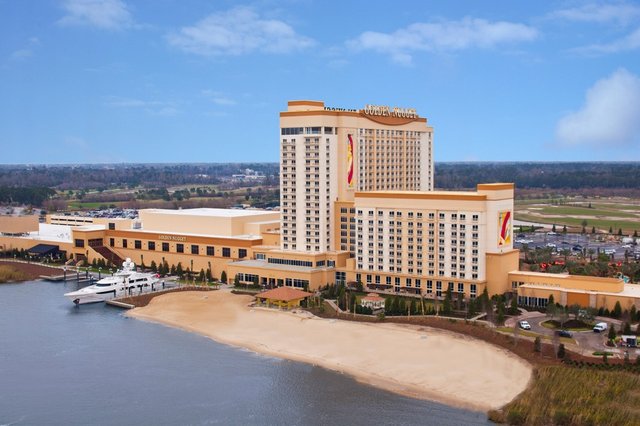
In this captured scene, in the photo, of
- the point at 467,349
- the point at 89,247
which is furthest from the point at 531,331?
the point at 89,247

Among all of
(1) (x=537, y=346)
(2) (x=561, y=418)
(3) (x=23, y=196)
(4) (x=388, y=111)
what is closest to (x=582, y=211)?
(4) (x=388, y=111)

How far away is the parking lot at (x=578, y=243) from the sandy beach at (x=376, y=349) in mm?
40874

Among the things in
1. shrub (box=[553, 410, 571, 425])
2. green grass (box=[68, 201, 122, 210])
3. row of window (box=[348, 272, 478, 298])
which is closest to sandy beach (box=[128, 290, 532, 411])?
shrub (box=[553, 410, 571, 425])

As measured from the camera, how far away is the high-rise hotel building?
70.9m

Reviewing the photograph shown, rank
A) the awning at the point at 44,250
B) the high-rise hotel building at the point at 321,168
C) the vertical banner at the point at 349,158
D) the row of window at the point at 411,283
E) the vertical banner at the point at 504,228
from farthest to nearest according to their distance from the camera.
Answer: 1. the awning at the point at 44,250
2. the vertical banner at the point at 349,158
3. the high-rise hotel building at the point at 321,168
4. the vertical banner at the point at 504,228
5. the row of window at the point at 411,283

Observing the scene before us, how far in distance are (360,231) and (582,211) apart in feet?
303

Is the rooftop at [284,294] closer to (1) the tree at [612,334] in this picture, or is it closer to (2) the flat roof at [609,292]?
(2) the flat roof at [609,292]

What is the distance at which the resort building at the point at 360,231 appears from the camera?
6284cm

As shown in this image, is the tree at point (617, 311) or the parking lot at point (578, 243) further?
the parking lot at point (578, 243)

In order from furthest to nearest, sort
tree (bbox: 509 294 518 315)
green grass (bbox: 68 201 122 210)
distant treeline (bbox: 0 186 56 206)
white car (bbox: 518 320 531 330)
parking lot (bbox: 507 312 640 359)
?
distant treeline (bbox: 0 186 56 206), green grass (bbox: 68 201 122 210), tree (bbox: 509 294 518 315), white car (bbox: 518 320 531 330), parking lot (bbox: 507 312 640 359)

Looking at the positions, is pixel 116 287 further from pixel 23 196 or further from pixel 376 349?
pixel 23 196

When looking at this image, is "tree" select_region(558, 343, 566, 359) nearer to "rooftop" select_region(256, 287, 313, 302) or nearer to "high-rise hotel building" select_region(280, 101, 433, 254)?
"rooftop" select_region(256, 287, 313, 302)

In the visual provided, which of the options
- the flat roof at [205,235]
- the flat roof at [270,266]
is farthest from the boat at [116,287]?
the flat roof at [270,266]

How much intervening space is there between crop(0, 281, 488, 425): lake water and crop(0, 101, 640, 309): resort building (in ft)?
55.8
